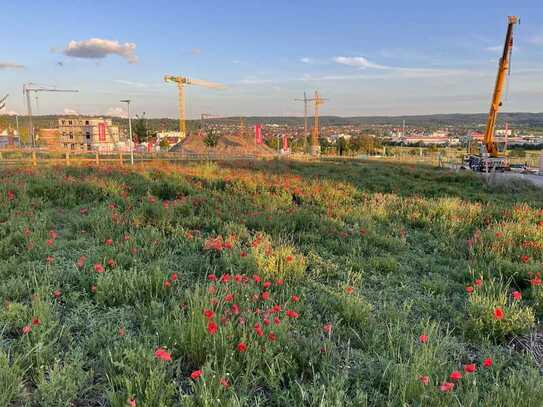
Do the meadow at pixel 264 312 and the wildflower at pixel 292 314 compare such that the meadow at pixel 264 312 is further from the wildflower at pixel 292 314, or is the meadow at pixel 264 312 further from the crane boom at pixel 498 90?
the crane boom at pixel 498 90

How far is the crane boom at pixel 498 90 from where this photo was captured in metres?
34.7

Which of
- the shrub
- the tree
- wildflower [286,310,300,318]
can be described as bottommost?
the shrub

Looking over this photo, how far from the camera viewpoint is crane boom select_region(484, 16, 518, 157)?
34.7m

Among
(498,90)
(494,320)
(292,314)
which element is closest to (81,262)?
(292,314)

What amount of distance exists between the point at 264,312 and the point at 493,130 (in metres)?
42.5

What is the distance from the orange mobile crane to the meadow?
33890 millimetres

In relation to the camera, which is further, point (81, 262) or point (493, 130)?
point (493, 130)

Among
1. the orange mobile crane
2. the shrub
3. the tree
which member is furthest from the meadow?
the tree

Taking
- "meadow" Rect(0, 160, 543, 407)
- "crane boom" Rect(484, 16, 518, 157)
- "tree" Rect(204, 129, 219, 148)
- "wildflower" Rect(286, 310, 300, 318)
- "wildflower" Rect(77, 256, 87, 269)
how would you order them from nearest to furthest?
"meadow" Rect(0, 160, 543, 407) → "wildflower" Rect(286, 310, 300, 318) → "wildflower" Rect(77, 256, 87, 269) → "crane boom" Rect(484, 16, 518, 157) → "tree" Rect(204, 129, 219, 148)

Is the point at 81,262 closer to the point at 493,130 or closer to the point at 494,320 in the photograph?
the point at 494,320

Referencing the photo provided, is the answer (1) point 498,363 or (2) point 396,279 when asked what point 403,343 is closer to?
(1) point 498,363

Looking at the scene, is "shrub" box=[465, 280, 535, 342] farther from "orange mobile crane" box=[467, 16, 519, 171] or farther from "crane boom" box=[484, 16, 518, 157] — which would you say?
"crane boom" box=[484, 16, 518, 157]

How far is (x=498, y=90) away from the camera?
118ft

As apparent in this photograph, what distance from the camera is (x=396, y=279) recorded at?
15.0 ft
